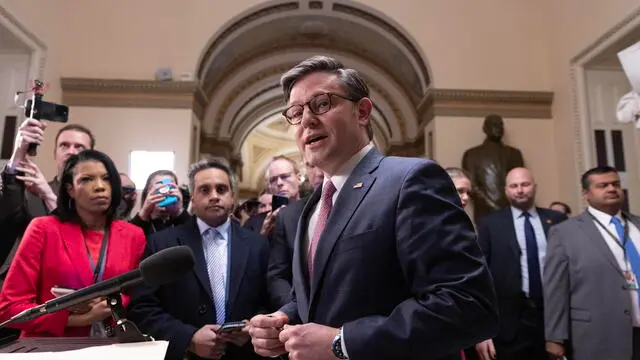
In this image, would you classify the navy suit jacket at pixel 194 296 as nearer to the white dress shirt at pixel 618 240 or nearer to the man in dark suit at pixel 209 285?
the man in dark suit at pixel 209 285

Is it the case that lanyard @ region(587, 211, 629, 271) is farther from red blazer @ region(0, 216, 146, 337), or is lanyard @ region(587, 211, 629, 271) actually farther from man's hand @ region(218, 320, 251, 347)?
red blazer @ region(0, 216, 146, 337)

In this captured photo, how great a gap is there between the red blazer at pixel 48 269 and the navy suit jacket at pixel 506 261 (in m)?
2.42

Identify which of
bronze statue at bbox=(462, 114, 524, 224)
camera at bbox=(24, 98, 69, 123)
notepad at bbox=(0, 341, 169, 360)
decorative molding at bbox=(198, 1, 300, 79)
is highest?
decorative molding at bbox=(198, 1, 300, 79)

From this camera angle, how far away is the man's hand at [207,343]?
1999 mm

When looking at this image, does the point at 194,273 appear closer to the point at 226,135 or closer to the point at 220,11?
the point at 220,11

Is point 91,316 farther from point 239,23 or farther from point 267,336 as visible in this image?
point 239,23

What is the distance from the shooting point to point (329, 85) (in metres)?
1.37

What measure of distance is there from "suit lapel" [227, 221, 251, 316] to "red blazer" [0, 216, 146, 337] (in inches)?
18.0

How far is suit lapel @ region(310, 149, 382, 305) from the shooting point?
122 cm

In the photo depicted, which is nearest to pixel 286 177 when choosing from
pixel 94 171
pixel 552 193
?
pixel 94 171

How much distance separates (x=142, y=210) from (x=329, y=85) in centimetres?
181

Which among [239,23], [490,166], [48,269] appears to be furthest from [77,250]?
[239,23]

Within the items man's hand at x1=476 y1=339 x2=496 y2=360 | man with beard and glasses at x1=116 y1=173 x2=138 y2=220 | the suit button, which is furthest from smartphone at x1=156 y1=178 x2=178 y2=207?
man's hand at x1=476 y1=339 x2=496 y2=360

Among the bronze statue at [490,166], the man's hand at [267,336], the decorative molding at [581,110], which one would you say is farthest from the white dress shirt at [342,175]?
the decorative molding at [581,110]
